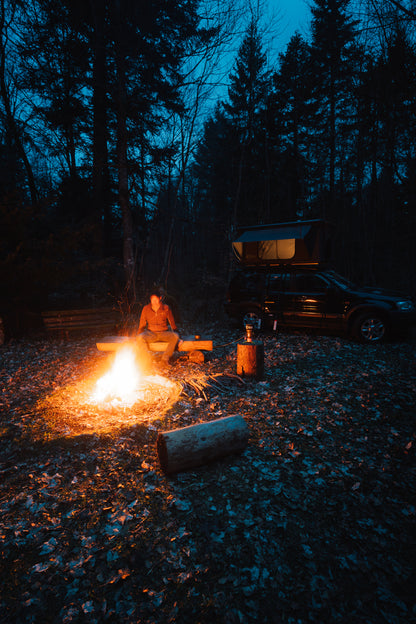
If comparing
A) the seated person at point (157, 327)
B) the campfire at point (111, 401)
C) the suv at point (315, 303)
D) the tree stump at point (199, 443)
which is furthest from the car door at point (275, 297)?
the tree stump at point (199, 443)

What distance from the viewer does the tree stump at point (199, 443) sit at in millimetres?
3205

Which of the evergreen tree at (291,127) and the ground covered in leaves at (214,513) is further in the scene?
the evergreen tree at (291,127)

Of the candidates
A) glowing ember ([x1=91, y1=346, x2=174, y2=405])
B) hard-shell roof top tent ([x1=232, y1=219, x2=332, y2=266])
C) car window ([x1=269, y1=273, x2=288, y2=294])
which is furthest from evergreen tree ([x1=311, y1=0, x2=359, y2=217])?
glowing ember ([x1=91, y1=346, x2=174, y2=405])

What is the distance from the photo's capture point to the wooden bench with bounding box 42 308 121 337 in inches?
365

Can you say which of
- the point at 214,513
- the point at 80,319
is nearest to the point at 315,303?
the point at 214,513

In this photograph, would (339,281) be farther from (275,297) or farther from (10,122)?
(10,122)

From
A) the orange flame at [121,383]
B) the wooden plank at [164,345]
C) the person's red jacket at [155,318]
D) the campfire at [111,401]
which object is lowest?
the campfire at [111,401]

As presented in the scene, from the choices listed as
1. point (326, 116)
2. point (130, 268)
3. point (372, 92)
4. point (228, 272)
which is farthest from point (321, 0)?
point (130, 268)

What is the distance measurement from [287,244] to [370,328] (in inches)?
147

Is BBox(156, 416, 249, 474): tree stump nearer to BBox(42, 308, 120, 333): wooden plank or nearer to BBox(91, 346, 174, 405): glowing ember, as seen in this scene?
BBox(91, 346, 174, 405): glowing ember

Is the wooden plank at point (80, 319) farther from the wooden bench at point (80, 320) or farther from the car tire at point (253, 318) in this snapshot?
the car tire at point (253, 318)

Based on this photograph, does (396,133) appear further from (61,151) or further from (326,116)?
(61,151)

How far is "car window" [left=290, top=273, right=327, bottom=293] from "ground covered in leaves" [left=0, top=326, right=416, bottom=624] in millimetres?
3828

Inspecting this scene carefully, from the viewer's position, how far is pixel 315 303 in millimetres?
8609
